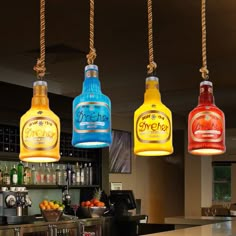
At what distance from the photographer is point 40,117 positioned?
5.95 ft

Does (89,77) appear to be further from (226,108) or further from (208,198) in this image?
(208,198)

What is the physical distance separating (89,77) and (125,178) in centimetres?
817

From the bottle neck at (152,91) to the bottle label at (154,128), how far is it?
0.17 feet

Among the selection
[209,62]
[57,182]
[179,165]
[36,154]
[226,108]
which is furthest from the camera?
[179,165]

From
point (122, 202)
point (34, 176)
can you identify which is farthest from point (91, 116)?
point (122, 202)

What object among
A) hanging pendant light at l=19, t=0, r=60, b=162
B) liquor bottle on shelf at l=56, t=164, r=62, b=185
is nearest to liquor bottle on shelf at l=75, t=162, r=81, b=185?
liquor bottle on shelf at l=56, t=164, r=62, b=185

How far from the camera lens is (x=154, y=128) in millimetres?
1900

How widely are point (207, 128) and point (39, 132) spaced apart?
0.63 metres

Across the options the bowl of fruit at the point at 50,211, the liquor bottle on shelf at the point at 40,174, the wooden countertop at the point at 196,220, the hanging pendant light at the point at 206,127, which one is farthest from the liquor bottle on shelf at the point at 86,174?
the hanging pendant light at the point at 206,127

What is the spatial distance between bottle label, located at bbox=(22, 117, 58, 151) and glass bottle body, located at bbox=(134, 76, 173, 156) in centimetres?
31

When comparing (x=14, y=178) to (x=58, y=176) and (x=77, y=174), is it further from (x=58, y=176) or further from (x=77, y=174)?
(x=77, y=174)

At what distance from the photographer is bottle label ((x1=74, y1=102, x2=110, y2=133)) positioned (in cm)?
177

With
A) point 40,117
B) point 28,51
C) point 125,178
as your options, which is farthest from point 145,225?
point 40,117

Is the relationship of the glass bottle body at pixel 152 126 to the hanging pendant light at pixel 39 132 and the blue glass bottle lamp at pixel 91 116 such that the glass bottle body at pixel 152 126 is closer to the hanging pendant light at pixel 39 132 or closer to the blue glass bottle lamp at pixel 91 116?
the blue glass bottle lamp at pixel 91 116
